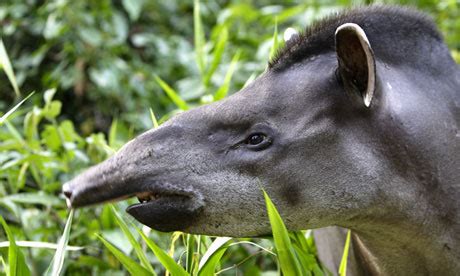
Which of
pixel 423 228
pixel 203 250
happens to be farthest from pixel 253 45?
pixel 423 228

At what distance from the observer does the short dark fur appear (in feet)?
7.74

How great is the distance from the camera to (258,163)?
2225mm

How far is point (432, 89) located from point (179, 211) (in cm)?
83

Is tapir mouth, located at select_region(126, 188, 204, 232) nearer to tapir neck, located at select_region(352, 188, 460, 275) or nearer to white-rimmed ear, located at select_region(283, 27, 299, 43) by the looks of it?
tapir neck, located at select_region(352, 188, 460, 275)

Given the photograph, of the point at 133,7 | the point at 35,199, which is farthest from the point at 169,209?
the point at 133,7

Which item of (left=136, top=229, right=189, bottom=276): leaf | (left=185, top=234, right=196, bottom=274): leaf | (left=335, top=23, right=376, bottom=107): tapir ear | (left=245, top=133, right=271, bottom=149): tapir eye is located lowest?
(left=185, top=234, right=196, bottom=274): leaf

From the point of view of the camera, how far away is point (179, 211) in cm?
218

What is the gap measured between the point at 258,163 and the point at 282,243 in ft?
0.74

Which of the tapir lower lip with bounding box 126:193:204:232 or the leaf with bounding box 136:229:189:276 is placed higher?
the tapir lower lip with bounding box 126:193:204:232

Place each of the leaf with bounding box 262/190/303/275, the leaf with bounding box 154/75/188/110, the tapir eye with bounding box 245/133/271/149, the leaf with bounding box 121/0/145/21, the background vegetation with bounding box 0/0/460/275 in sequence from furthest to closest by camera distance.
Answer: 1. the leaf with bounding box 121/0/145/21
2. the background vegetation with bounding box 0/0/460/275
3. the leaf with bounding box 154/75/188/110
4. the tapir eye with bounding box 245/133/271/149
5. the leaf with bounding box 262/190/303/275

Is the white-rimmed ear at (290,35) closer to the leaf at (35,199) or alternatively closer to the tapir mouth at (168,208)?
the tapir mouth at (168,208)

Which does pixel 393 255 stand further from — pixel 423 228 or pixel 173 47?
pixel 173 47

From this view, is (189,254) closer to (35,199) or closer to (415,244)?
(415,244)

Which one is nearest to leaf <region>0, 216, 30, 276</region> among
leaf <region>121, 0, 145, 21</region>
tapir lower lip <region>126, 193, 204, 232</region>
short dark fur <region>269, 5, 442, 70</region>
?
tapir lower lip <region>126, 193, 204, 232</region>
